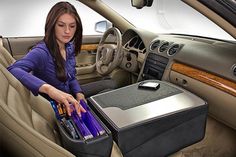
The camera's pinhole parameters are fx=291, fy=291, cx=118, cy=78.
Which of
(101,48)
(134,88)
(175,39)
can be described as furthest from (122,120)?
(101,48)

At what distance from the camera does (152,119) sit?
1117 millimetres

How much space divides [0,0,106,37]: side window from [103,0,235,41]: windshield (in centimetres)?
83

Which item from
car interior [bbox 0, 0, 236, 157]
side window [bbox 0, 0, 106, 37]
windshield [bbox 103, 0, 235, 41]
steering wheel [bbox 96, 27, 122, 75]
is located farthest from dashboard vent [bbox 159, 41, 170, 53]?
windshield [bbox 103, 0, 235, 41]

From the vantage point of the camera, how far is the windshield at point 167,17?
5.43 meters

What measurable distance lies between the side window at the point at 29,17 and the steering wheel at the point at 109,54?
174 centimetres

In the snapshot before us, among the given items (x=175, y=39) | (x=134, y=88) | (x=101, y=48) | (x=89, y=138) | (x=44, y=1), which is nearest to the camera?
(x=89, y=138)

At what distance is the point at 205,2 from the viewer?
111 centimetres

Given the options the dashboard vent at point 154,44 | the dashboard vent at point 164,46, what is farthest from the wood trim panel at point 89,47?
the dashboard vent at point 164,46

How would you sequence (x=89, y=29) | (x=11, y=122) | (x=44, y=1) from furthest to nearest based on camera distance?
(x=44, y=1)
(x=89, y=29)
(x=11, y=122)

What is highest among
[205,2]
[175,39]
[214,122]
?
[205,2]

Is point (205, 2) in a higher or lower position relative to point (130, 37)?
higher

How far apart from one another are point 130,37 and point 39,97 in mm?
1286

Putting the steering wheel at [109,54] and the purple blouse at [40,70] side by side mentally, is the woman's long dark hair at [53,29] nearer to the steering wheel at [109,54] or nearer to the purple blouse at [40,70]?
the purple blouse at [40,70]

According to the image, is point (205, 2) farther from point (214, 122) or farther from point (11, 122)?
point (11, 122)
